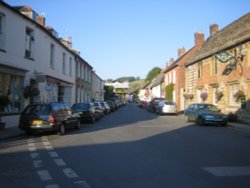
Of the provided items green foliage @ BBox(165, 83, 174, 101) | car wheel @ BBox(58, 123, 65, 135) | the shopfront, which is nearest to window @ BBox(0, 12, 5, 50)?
the shopfront

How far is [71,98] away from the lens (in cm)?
3481

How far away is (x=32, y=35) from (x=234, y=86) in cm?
1543

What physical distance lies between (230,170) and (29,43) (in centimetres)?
1704

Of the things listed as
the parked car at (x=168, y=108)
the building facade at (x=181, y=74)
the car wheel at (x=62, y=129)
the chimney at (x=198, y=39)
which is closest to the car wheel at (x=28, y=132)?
the car wheel at (x=62, y=129)

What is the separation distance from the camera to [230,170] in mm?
7602

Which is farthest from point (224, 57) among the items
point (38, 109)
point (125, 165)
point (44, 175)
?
point (44, 175)

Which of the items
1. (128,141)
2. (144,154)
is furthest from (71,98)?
(144,154)

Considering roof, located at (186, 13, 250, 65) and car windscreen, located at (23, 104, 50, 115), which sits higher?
roof, located at (186, 13, 250, 65)

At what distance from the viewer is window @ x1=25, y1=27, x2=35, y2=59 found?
67.8 feet

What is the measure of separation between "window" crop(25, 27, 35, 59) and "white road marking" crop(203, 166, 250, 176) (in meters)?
15.9

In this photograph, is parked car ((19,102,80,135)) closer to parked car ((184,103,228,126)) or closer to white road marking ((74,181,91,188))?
white road marking ((74,181,91,188))

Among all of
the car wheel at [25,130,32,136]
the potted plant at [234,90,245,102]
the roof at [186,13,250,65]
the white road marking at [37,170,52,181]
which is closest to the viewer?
the white road marking at [37,170,52,181]

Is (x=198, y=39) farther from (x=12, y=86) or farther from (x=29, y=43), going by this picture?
(x=12, y=86)

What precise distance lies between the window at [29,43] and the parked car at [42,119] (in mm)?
6533
